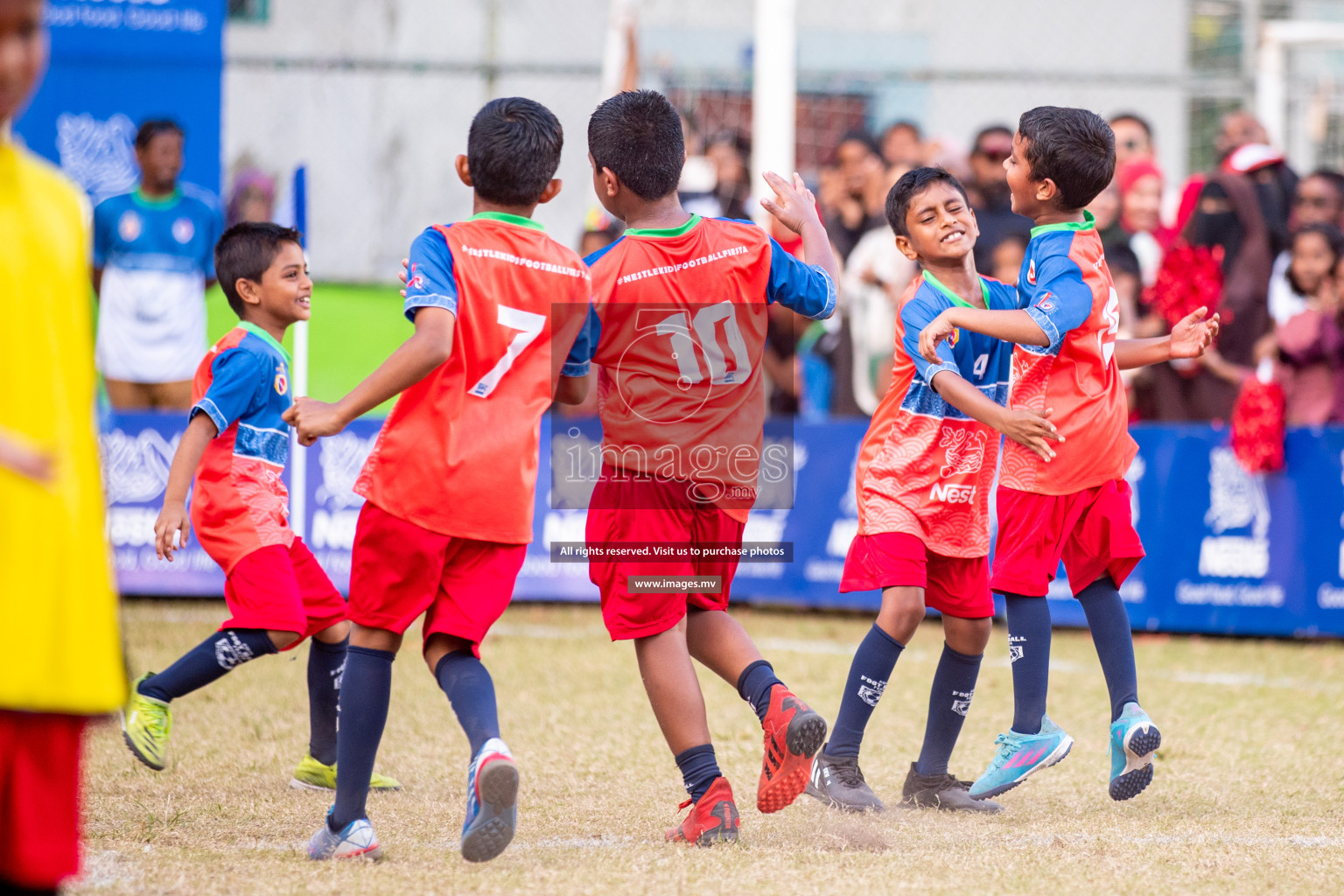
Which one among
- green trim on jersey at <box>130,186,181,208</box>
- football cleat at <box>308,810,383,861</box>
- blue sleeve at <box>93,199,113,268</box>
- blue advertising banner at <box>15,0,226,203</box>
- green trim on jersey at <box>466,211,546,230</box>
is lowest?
football cleat at <box>308,810,383,861</box>

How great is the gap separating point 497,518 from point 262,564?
1273 mm

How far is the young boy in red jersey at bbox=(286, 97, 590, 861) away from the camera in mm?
3512

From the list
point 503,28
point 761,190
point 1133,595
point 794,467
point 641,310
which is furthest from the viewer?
point 503,28

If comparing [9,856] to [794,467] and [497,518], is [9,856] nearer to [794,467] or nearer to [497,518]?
[497,518]

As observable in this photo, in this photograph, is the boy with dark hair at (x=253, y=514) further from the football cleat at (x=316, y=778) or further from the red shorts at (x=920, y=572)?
the red shorts at (x=920, y=572)

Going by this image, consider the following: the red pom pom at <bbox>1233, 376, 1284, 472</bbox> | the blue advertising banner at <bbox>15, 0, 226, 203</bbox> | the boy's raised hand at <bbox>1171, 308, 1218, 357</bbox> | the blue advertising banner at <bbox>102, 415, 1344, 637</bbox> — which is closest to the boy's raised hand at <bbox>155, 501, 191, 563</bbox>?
the boy's raised hand at <bbox>1171, 308, 1218, 357</bbox>

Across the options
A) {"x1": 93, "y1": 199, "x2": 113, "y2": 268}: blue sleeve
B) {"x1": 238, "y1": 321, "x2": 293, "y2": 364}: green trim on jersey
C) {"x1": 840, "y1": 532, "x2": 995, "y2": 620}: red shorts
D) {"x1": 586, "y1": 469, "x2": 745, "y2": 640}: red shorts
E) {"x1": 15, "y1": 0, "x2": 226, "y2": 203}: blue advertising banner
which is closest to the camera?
{"x1": 586, "y1": 469, "x2": 745, "y2": 640}: red shorts

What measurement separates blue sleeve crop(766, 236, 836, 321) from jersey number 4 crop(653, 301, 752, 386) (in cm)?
15

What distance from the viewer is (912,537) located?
4.23 meters

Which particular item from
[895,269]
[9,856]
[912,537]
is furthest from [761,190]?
[9,856]

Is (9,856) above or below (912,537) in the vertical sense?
below

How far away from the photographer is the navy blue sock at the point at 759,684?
390cm

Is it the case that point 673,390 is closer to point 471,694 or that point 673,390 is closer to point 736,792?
point 471,694

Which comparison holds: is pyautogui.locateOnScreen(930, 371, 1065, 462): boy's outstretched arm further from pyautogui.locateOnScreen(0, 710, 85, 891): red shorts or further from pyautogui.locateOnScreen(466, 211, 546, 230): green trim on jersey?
pyautogui.locateOnScreen(0, 710, 85, 891): red shorts
